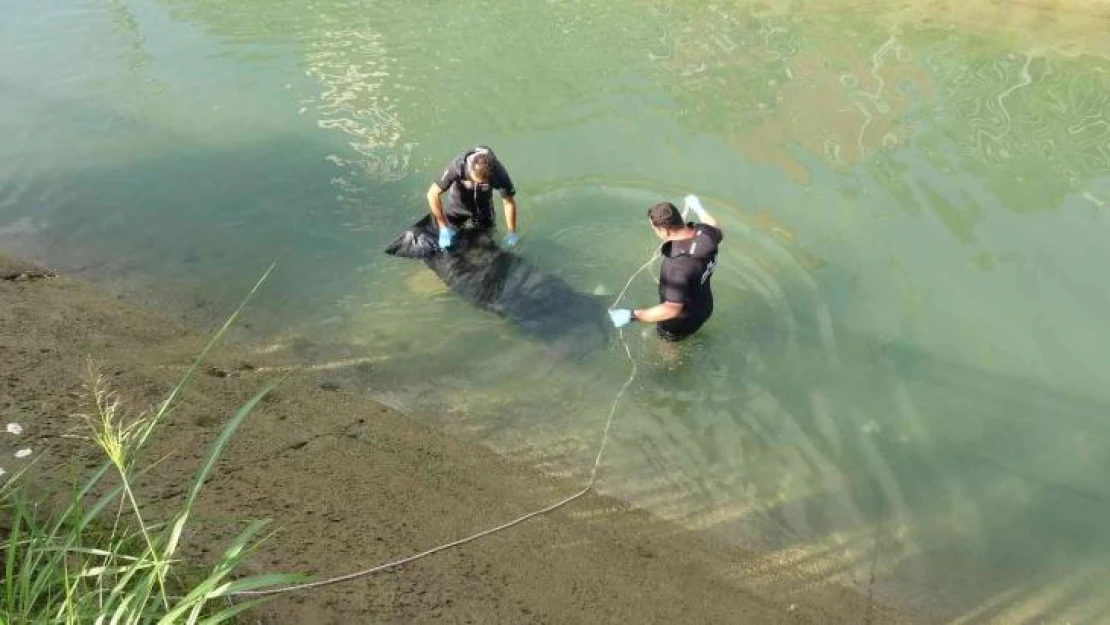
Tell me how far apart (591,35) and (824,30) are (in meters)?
3.05

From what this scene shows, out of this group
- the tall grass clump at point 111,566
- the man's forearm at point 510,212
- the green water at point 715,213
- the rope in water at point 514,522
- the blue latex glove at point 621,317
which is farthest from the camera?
the man's forearm at point 510,212

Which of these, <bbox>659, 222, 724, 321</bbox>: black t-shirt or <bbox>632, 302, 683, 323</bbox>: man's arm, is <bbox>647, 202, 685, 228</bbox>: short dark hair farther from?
<bbox>632, 302, 683, 323</bbox>: man's arm

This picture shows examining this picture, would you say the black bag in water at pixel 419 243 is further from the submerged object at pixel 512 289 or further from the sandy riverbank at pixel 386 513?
the sandy riverbank at pixel 386 513

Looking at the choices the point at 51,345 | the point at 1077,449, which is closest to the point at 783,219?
the point at 1077,449

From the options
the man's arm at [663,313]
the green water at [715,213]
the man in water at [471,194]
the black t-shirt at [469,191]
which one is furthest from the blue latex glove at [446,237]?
the man's arm at [663,313]

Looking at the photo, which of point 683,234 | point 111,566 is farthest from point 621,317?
point 111,566

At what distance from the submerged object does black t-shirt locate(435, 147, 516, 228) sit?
14cm

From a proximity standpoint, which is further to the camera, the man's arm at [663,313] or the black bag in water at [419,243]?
the black bag in water at [419,243]

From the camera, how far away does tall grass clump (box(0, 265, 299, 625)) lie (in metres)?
2.08

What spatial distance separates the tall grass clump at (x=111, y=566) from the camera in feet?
6.83

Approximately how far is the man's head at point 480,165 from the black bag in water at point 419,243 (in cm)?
69

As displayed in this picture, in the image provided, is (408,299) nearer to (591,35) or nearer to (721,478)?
(721,478)

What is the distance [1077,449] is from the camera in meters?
4.79

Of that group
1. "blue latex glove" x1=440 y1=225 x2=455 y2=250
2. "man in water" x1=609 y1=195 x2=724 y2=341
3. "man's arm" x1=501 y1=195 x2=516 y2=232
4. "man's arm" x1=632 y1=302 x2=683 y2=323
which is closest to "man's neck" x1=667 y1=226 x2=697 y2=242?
"man in water" x1=609 y1=195 x2=724 y2=341
